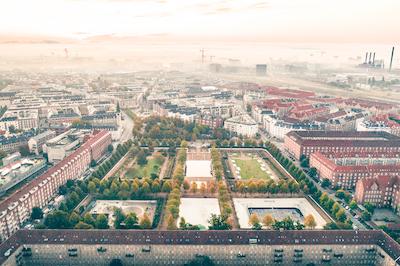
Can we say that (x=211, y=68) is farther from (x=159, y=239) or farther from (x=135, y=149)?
(x=159, y=239)

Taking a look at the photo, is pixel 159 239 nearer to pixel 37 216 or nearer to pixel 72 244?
pixel 72 244

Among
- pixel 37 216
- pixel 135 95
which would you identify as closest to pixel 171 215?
pixel 37 216

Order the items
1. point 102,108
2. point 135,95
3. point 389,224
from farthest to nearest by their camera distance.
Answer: point 135,95, point 102,108, point 389,224

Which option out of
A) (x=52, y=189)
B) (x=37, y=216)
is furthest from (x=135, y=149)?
(x=37, y=216)

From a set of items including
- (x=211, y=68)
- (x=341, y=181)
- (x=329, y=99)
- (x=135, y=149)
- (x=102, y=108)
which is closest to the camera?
(x=341, y=181)

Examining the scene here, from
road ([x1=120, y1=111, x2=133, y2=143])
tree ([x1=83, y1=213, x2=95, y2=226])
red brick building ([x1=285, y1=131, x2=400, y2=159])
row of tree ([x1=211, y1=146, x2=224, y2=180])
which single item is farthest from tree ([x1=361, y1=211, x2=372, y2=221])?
road ([x1=120, y1=111, x2=133, y2=143])

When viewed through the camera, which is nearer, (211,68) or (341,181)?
(341,181)
